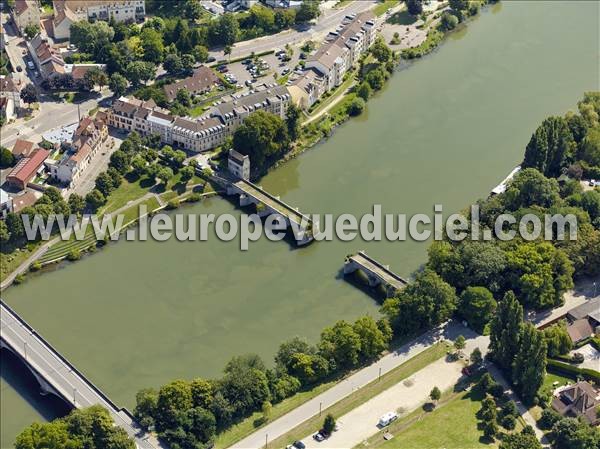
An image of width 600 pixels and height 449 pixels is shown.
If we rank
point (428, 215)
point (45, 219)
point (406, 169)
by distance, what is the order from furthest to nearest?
point (406, 169), point (428, 215), point (45, 219)

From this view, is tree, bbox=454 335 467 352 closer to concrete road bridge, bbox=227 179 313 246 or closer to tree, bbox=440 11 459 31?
concrete road bridge, bbox=227 179 313 246

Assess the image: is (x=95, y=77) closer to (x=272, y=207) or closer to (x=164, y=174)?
(x=164, y=174)

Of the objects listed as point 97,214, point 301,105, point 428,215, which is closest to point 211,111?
point 301,105

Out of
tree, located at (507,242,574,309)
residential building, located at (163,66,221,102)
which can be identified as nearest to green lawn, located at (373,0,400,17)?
residential building, located at (163,66,221,102)

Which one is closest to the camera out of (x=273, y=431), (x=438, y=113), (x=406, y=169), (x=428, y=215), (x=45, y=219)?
(x=273, y=431)

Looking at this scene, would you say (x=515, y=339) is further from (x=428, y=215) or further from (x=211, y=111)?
(x=211, y=111)

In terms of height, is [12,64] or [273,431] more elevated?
[12,64]
